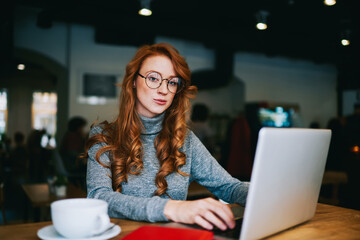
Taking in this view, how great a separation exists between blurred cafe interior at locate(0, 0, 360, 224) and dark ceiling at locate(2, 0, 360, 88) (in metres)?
0.02

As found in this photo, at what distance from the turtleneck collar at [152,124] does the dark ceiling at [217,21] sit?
3.86 m

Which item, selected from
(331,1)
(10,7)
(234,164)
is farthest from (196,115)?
(10,7)

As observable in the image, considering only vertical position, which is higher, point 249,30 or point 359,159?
point 249,30

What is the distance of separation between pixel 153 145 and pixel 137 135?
10 cm

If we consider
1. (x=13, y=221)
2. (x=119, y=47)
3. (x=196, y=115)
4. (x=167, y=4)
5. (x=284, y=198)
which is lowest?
(x=13, y=221)

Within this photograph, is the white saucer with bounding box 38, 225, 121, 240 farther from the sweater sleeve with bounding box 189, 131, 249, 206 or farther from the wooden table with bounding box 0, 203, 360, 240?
the sweater sleeve with bounding box 189, 131, 249, 206

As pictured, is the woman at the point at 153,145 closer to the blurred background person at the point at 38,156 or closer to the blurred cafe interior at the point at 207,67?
the blurred cafe interior at the point at 207,67

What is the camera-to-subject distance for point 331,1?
355 centimetres

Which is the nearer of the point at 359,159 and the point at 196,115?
the point at 359,159

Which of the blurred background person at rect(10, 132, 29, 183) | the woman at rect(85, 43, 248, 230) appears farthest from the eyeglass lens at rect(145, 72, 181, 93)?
the blurred background person at rect(10, 132, 29, 183)

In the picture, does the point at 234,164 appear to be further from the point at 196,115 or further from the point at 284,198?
the point at 284,198

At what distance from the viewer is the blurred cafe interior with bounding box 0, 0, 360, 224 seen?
181 inches

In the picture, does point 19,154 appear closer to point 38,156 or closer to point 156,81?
point 38,156

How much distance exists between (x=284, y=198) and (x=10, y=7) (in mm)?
4687
